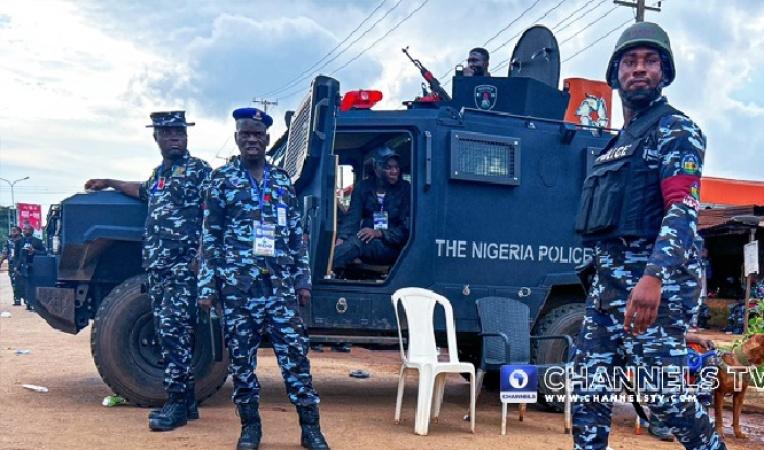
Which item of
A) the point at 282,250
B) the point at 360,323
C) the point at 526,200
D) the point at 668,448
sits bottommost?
the point at 668,448

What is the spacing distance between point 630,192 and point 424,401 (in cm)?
248

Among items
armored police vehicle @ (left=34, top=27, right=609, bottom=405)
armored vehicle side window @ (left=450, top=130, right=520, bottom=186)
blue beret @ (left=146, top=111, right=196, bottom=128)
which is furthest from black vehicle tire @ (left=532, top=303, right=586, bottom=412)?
blue beret @ (left=146, top=111, right=196, bottom=128)

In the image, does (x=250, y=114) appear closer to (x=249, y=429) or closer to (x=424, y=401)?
(x=249, y=429)

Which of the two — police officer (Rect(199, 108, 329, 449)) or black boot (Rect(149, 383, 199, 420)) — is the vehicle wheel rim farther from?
police officer (Rect(199, 108, 329, 449))

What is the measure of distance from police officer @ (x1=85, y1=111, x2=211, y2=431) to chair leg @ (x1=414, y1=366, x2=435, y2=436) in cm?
147

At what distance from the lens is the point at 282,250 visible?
4.45 meters

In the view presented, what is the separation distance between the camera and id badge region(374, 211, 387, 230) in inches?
239

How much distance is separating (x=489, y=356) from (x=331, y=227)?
144 centimetres

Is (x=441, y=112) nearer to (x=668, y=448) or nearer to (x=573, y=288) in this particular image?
(x=573, y=288)

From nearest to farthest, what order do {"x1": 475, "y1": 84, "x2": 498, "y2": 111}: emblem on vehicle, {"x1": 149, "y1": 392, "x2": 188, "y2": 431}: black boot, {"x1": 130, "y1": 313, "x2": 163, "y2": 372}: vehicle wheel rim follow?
{"x1": 149, "y1": 392, "x2": 188, "y2": 431}: black boot < {"x1": 130, "y1": 313, "x2": 163, "y2": 372}: vehicle wheel rim < {"x1": 475, "y1": 84, "x2": 498, "y2": 111}: emblem on vehicle

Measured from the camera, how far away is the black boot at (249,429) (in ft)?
14.1

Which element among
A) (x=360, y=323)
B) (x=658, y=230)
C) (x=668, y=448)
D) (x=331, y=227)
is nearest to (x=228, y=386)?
(x=360, y=323)

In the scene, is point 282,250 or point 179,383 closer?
point 282,250

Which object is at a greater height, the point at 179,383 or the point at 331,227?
the point at 331,227
